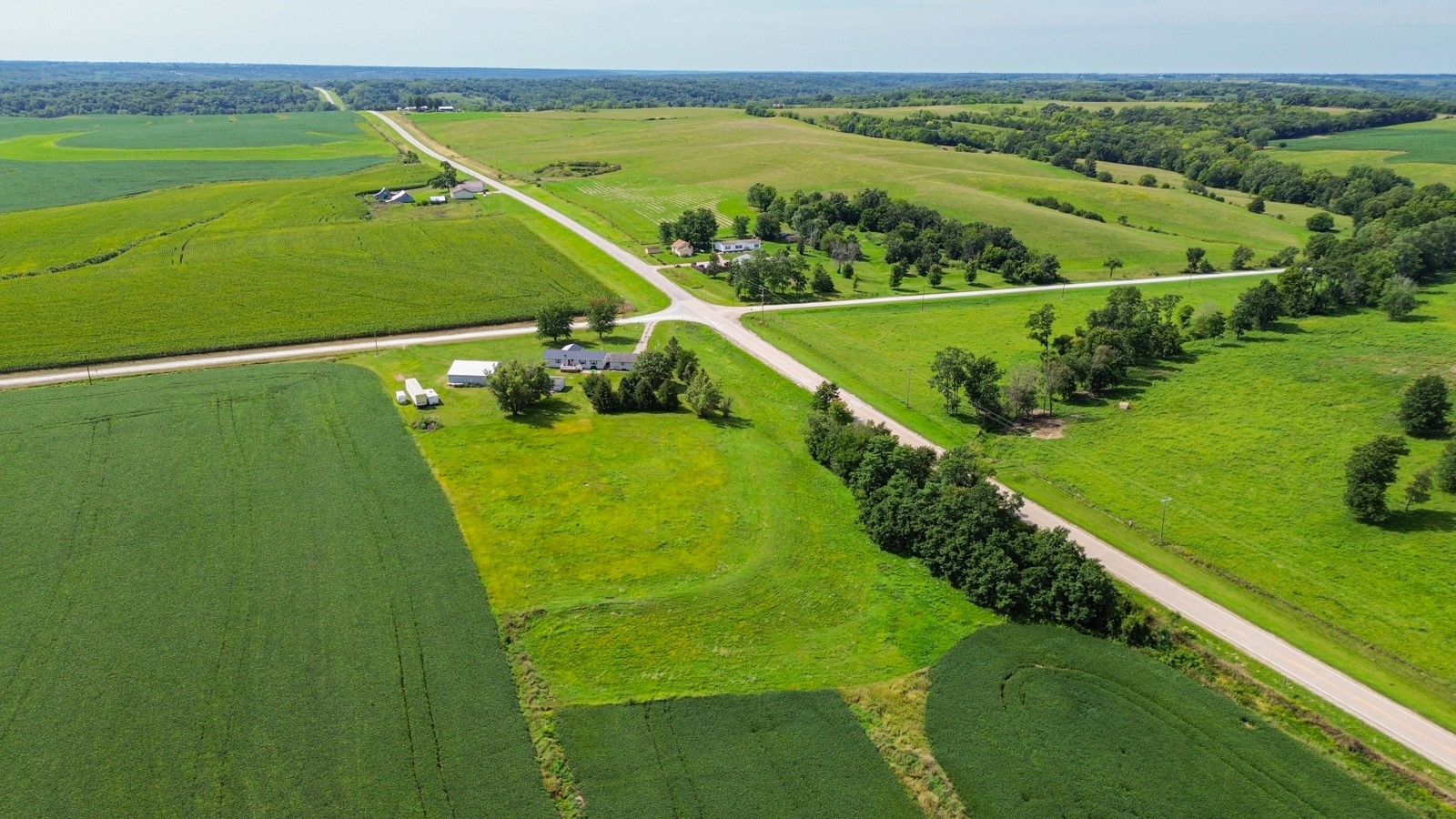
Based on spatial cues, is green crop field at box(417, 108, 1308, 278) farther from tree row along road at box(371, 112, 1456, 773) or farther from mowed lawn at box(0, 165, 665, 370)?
tree row along road at box(371, 112, 1456, 773)

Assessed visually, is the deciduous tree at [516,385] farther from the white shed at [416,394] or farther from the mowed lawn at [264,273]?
the mowed lawn at [264,273]

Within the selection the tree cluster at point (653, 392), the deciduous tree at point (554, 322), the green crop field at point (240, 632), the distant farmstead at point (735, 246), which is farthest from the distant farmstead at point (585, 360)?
the distant farmstead at point (735, 246)

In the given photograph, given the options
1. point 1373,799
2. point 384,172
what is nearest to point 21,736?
point 1373,799

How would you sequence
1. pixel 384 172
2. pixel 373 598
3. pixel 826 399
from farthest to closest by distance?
pixel 384 172 < pixel 826 399 < pixel 373 598

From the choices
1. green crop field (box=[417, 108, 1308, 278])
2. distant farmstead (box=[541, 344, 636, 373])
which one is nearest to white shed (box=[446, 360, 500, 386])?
distant farmstead (box=[541, 344, 636, 373])

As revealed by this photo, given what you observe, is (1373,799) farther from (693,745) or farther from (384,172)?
(384,172)

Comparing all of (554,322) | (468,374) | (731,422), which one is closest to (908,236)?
(554,322)
